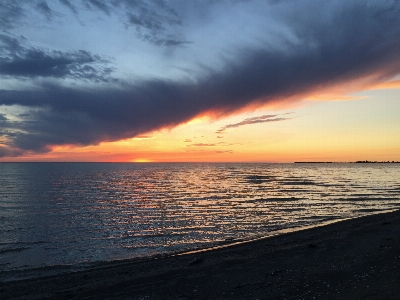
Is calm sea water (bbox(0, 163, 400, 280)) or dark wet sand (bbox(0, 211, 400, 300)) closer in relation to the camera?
dark wet sand (bbox(0, 211, 400, 300))

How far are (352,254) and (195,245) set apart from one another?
8.79 m

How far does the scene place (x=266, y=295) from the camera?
8.88m

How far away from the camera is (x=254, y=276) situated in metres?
10.9

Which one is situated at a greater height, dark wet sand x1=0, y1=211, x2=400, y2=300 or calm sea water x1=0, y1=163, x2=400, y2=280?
dark wet sand x1=0, y1=211, x2=400, y2=300

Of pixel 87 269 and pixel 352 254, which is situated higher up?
pixel 352 254

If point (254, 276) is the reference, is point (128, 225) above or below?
below

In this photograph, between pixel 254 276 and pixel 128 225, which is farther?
pixel 128 225

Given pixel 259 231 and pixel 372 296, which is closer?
pixel 372 296

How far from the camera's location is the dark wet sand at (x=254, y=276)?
9.12m

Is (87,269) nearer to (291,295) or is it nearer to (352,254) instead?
(291,295)

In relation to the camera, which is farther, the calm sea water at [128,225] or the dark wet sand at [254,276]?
the calm sea water at [128,225]

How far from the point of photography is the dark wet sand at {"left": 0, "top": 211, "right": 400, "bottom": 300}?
9.12 meters

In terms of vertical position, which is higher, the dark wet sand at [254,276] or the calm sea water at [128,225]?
the dark wet sand at [254,276]

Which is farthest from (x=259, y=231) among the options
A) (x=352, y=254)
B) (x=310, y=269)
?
(x=310, y=269)
